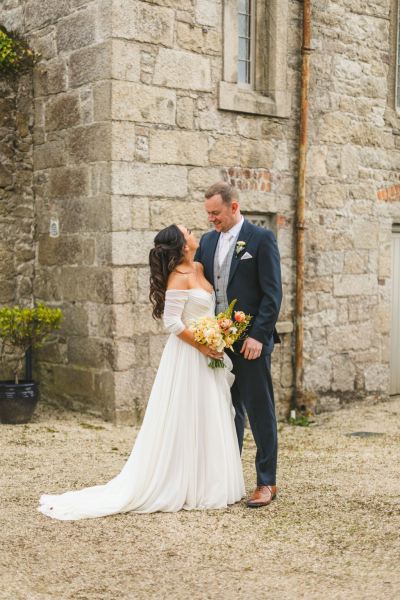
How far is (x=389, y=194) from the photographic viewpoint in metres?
10.3

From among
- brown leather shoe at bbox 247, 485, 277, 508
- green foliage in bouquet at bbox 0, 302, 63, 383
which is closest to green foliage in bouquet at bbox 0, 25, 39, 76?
green foliage in bouquet at bbox 0, 302, 63, 383

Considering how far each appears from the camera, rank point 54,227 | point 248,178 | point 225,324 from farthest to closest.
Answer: point 248,178 → point 54,227 → point 225,324

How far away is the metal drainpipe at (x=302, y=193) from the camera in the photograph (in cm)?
904

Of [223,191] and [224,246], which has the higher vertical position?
[223,191]

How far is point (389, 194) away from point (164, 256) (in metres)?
5.66

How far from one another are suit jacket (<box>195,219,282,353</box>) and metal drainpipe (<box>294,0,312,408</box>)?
3.77m

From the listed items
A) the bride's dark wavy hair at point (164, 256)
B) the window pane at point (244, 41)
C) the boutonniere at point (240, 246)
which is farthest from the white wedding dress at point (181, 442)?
the window pane at point (244, 41)

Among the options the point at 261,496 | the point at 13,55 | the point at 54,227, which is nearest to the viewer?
the point at 261,496

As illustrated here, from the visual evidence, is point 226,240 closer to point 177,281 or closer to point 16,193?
point 177,281

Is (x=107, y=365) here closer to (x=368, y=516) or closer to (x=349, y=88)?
(x=368, y=516)

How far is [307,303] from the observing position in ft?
30.6

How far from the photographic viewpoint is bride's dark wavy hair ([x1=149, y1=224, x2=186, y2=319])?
5.28 metres

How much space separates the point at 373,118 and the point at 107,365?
176 inches

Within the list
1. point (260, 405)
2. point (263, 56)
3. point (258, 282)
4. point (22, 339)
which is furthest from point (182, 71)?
point (260, 405)
